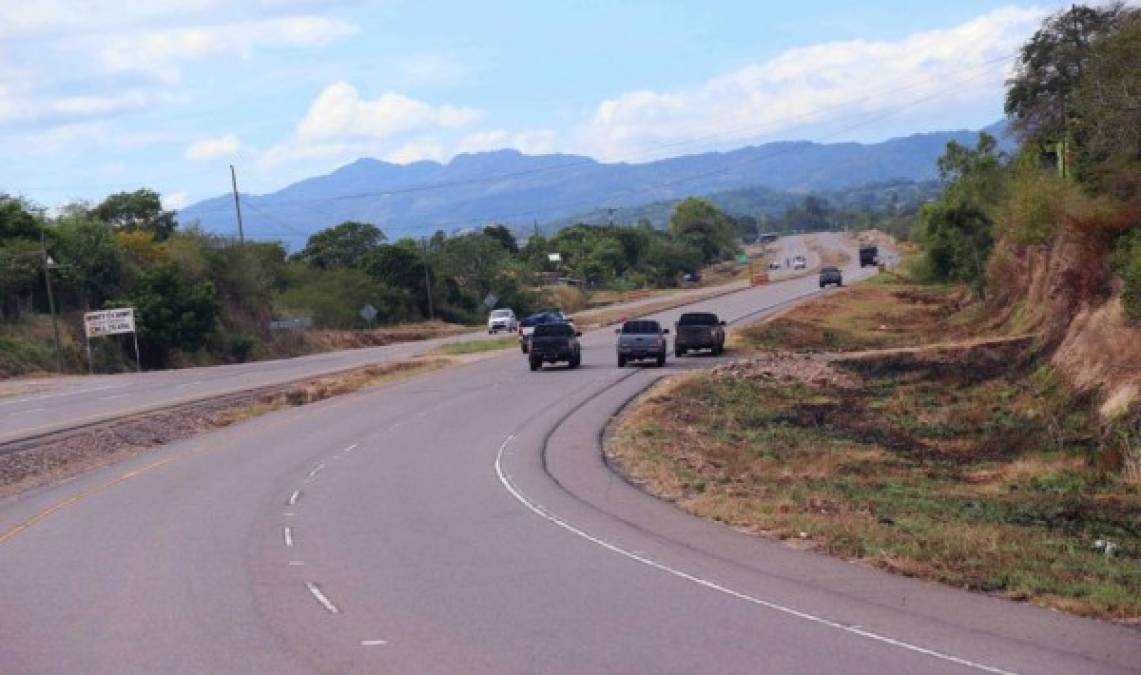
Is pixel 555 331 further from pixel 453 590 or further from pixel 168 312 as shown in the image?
pixel 453 590

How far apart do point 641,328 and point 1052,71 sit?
1110 inches

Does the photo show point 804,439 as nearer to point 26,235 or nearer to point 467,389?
point 467,389

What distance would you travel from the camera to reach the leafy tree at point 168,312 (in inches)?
3219

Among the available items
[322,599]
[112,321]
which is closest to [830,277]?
[112,321]

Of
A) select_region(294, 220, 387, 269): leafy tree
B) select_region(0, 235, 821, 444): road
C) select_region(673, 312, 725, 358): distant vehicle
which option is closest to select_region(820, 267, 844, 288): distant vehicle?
select_region(0, 235, 821, 444): road

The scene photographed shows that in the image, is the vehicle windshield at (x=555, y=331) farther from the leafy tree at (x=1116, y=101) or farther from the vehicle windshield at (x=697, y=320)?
the leafy tree at (x=1116, y=101)

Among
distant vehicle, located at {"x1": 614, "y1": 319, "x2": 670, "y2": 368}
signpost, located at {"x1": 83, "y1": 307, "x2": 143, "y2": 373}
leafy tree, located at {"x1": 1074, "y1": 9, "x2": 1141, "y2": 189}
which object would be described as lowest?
distant vehicle, located at {"x1": 614, "y1": 319, "x2": 670, "y2": 368}

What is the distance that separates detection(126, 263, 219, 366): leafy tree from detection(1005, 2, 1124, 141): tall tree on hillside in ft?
155

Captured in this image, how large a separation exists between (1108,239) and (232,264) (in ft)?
213

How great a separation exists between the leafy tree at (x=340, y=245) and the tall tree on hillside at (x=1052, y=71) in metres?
80.7

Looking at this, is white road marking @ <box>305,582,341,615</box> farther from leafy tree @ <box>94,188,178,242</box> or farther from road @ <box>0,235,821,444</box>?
leafy tree @ <box>94,188,178,242</box>

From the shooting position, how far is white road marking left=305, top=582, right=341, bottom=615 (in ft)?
43.2

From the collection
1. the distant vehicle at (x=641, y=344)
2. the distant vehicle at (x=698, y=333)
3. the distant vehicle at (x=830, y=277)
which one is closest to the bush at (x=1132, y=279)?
the distant vehicle at (x=641, y=344)

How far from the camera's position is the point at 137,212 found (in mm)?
117875
